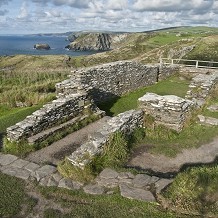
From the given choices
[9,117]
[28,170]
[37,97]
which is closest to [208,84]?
[37,97]

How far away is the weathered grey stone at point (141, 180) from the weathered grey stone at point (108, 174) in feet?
1.99

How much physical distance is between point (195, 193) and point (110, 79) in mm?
12013

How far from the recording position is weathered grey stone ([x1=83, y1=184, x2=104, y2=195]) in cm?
802

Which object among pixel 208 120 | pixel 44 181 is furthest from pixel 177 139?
pixel 44 181

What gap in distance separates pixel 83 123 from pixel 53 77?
38.9 feet

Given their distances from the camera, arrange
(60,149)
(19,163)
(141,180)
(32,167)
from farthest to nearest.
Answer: (60,149), (19,163), (32,167), (141,180)

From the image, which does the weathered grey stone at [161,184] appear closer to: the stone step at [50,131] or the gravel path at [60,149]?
the gravel path at [60,149]

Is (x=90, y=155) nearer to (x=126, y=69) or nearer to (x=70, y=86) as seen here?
(x=70, y=86)

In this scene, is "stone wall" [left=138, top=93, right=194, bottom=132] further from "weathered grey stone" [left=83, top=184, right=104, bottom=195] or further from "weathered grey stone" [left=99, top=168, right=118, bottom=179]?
"weathered grey stone" [left=83, top=184, right=104, bottom=195]

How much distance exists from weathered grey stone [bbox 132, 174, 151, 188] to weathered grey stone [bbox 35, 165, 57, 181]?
2488 millimetres

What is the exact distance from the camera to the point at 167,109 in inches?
518

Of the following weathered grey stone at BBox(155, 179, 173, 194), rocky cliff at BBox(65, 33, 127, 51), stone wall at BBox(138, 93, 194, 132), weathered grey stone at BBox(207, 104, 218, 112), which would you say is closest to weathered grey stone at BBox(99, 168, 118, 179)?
weathered grey stone at BBox(155, 179, 173, 194)

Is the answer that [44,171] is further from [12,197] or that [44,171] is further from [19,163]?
[12,197]

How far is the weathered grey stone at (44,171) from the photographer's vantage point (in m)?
8.89
